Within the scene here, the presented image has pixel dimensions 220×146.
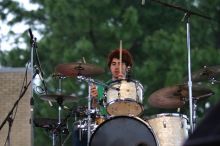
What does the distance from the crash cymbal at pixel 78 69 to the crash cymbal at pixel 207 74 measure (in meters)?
1.21

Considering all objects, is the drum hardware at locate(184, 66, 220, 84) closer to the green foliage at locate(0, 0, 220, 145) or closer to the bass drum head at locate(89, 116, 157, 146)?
the bass drum head at locate(89, 116, 157, 146)

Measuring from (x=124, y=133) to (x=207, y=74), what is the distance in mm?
1382

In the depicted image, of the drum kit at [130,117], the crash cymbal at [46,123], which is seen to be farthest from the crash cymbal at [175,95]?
the crash cymbal at [46,123]

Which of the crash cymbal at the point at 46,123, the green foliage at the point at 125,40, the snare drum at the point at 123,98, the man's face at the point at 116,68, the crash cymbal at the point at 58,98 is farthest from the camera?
the green foliage at the point at 125,40

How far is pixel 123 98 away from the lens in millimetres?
6887

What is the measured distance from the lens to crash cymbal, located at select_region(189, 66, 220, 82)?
24.2ft

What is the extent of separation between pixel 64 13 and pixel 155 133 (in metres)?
10.7

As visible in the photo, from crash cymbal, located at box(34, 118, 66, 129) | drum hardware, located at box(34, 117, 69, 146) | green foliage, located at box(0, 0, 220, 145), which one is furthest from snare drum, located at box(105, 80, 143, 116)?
green foliage, located at box(0, 0, 220, 145)

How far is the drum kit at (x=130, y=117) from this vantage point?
677cm

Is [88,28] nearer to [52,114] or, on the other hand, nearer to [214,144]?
[52,114]

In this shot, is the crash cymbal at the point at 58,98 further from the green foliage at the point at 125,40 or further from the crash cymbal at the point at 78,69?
the green foliage at the point at 125,40

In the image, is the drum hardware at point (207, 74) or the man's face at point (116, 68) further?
the man's face at point (116, 68)

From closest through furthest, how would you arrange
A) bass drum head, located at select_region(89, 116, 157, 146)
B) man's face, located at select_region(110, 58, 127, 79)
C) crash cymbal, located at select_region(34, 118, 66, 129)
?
bass drum head, located at select_region(89, 116, 157, 146), man's face, located at select_region(110, 58, 127, 79), crash cymbal, located at select_region(34, 118, 66, 129)

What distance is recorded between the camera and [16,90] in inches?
377
